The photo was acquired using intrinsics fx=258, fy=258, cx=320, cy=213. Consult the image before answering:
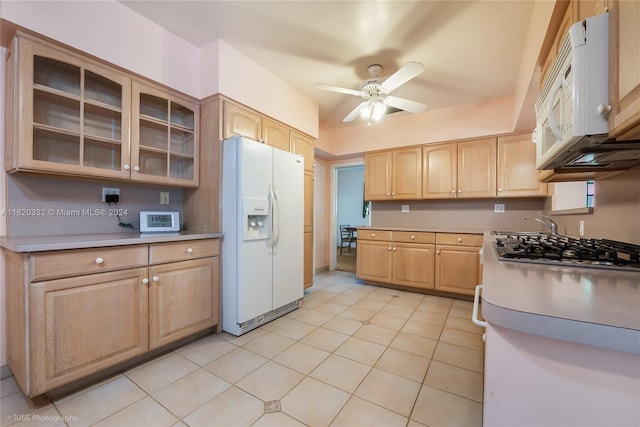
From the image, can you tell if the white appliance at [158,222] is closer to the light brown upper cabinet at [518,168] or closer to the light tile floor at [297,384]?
the light tile floor at [297,384]

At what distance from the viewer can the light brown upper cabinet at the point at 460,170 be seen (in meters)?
3.24

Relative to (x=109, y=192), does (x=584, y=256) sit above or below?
below

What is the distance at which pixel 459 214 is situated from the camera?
364cm

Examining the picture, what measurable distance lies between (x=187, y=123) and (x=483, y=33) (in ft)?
8.74

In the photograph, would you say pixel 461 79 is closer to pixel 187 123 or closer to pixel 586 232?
pixel 586 232

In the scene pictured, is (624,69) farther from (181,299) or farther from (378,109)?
(181,299)

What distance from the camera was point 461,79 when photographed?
108 inches

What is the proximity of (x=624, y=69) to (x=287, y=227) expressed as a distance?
2341mm

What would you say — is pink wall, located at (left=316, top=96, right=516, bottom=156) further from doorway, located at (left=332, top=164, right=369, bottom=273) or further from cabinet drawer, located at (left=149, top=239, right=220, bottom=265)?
doorway, located at (left=332, top=164, right=369, bottom=273)

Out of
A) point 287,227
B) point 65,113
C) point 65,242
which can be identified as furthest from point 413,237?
point 65,113

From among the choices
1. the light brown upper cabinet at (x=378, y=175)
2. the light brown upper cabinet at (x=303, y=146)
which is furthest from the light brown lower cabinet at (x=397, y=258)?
the light brown upper cabinet at (x=303, y=146)

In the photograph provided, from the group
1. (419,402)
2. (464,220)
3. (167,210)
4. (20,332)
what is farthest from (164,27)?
(464,220)

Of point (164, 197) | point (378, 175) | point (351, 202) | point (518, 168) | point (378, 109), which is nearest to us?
point (164, 197)

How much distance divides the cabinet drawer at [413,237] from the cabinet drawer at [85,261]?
9.48 ft
